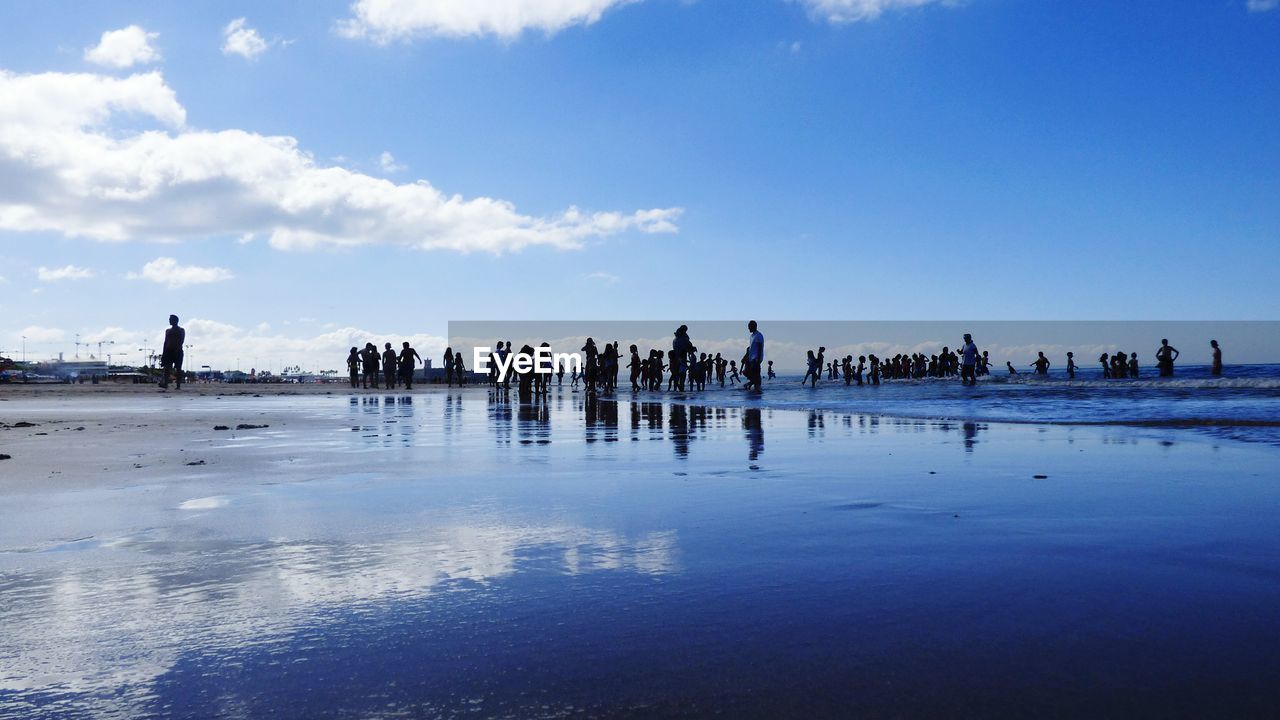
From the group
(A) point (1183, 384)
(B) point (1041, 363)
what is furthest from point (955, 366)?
(A) point (1183, 384)

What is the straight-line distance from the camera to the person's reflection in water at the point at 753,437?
6569mm

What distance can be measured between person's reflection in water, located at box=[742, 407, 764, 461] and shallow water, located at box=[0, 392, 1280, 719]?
1.48 metres

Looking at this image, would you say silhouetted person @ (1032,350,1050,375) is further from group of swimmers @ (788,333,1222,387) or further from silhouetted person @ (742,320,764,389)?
silhouetted person @ (742,320,764,389)

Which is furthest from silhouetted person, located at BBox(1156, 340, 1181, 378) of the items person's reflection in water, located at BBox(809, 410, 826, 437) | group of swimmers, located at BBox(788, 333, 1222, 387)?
person's reflection in water, located at BBox(809, 410, 826, 437)

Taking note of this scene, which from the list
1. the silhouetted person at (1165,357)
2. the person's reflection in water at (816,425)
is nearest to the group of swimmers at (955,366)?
the silhouetted person at (1165,357)

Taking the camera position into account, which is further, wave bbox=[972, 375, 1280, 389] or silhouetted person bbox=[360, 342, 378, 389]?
silhouetted person bbox=[360, 342, 378, 389]

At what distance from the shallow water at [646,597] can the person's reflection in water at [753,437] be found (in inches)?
58.1

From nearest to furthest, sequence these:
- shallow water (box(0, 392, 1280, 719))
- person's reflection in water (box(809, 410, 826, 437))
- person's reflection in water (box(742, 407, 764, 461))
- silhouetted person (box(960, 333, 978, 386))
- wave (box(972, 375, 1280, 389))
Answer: shallow water (box(0, 392, 1280, 719)) → person's reflection in water (box(742, 407, 764, 461)) → person's reflection in water (box(809, 410, 826, 437)) → wave (box(972, 375, 1280, 389)) → silhouetted person (box(960, 333, 978, 386))

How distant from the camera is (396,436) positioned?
8711 mm

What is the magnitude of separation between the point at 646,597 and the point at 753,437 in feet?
20.8

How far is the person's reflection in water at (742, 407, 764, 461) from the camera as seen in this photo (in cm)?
657

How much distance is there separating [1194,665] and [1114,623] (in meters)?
0.30

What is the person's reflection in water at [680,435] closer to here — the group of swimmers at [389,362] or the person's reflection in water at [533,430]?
the person's reflection in water at [533,430]

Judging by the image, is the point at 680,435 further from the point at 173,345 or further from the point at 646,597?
the point at 173,345
